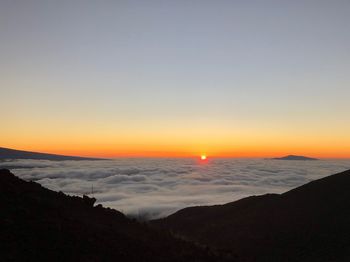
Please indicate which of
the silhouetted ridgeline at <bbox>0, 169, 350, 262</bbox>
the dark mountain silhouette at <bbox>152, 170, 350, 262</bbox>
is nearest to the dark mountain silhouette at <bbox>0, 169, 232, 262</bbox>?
the silhouetted ridgeline at <bbox>0, 169, 350, 262</bbox>

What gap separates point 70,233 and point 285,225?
23.2 metres

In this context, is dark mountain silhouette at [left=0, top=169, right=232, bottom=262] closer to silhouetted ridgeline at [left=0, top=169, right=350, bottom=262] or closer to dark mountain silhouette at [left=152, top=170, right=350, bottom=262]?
silhouetted ridgeline at [left=0, top=169, right=350, bottom=262]

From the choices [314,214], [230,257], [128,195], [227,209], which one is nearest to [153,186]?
[128,195]

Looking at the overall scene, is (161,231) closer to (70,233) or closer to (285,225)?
(70,233)

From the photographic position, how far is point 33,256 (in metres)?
11.9

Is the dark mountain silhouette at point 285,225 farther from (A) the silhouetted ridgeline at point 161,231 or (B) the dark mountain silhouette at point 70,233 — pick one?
(B) the dark mountain silhouette at point 70,233

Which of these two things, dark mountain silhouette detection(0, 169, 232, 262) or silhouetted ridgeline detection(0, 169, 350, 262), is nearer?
dark mountain silhouette detection(0, 169, 232, 262)

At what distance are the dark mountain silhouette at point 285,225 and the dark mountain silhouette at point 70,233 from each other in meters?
5.17

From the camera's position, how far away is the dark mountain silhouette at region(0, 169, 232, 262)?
1263 centimetres

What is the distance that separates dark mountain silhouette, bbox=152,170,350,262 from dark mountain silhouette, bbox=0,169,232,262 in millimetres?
5173

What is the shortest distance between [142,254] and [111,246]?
48.0 inches

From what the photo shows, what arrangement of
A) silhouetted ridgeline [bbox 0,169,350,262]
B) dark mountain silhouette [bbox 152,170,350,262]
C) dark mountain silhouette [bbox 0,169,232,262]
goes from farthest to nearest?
1. dark mountain silhouette [bbox 152,170,350,262]
2. silhouetted ridgeline [bbox 0,169,350,262]
3. dark mountain silhouette [bbox 0,169,232,262]

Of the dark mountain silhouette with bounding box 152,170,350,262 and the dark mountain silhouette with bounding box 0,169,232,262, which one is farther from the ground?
the dark mountain silhouette with bounding box 0,169,232,262

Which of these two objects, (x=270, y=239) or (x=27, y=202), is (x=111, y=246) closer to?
(x=27, y=202)
